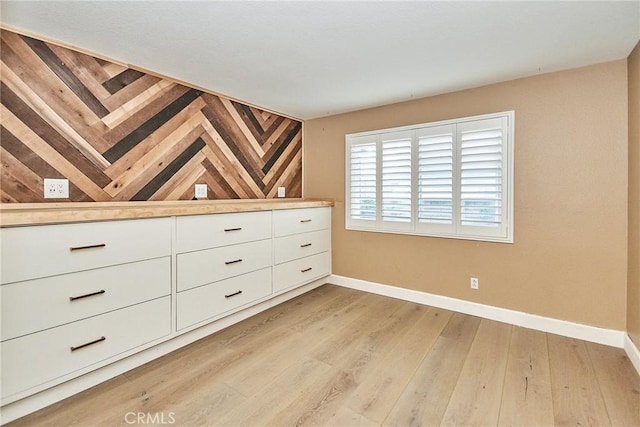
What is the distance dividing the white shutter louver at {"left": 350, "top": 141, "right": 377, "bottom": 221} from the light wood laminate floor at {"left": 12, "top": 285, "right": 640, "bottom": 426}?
1.35m

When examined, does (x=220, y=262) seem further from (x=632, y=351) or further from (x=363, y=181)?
(x=632, y=351)

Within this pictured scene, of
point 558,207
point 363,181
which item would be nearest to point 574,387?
point 558,207

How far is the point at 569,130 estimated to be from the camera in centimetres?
235

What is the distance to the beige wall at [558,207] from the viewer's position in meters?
2.23

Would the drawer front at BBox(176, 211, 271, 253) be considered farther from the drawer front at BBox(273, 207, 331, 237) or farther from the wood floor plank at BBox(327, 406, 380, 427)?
the wood floor plank at BBox(327, 406, 380, 427)

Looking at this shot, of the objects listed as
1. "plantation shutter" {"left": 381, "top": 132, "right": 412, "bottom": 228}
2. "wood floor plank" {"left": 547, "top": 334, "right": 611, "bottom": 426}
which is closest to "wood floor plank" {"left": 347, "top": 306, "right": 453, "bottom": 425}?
"wood floor plank" {"left": 547, "top": 334, "right": 611, "bottom": 426}

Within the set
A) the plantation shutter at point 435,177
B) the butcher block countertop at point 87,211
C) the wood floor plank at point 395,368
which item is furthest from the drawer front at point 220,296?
the plantation shutter at point 435,177

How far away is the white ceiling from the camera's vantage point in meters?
1.62

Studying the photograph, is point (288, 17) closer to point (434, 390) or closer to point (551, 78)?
point (551, 78)

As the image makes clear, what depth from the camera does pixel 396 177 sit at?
321 centimetres

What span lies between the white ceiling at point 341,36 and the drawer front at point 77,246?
1191 mm

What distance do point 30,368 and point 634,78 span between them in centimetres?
406

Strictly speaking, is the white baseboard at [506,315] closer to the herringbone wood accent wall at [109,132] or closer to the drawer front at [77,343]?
the herringbone wood accent wall at [109,132]

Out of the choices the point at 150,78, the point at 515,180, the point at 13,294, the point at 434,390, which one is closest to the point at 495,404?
the point at 434,390
